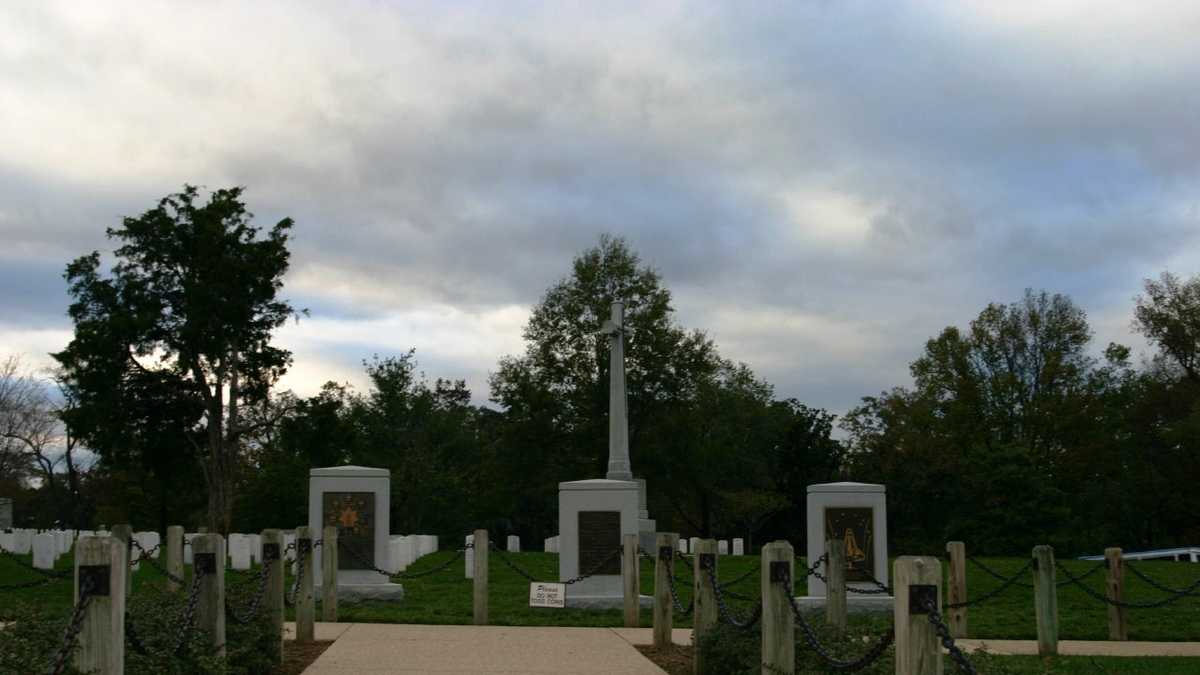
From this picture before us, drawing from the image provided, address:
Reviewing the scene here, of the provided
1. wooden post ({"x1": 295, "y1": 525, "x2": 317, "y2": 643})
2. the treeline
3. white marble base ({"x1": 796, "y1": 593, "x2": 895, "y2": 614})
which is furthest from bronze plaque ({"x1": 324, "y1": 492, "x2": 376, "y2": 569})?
the treeline

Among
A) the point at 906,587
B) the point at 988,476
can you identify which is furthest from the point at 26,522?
the point at 906,587

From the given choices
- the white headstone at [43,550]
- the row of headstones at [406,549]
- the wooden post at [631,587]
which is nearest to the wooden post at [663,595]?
the wooden post at [631,587]

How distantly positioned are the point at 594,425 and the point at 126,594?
44.9m

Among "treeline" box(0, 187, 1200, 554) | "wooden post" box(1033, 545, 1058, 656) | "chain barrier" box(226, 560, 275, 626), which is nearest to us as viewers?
"chain barrier" box(226, 560, 275, 626)

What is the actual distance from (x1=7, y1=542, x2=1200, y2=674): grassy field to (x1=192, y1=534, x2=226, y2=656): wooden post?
3688mm

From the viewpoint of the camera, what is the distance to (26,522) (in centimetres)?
8238

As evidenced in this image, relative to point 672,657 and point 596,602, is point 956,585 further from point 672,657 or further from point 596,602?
point 596,602

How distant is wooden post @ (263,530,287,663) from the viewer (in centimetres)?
1192

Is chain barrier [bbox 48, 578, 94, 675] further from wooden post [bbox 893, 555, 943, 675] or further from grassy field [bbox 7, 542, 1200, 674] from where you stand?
grassy field [bbox 7, 542, 1200, 674]

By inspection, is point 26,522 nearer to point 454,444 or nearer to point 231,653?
point 454,444

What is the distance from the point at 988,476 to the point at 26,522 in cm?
6179

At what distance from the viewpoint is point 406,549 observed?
105 ft

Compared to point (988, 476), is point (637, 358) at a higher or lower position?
higher

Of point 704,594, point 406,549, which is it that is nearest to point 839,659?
point 704,594
